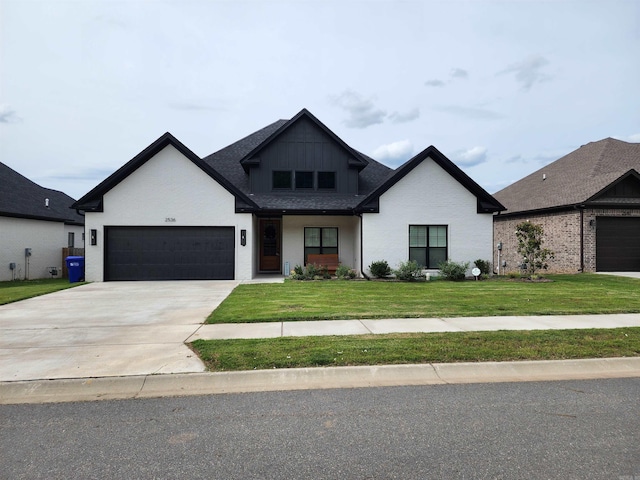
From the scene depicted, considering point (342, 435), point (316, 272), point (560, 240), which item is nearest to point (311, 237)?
point (316, 272)

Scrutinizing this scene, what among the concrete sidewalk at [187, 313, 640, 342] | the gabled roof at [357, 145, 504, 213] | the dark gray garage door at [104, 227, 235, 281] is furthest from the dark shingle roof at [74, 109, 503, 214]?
the concrete sidewalk at [187, 313, 640, 342]

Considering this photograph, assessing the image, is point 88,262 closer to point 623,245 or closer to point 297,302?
point 297,302

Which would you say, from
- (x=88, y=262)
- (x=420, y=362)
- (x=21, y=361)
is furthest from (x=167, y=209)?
(x=420, y=362)

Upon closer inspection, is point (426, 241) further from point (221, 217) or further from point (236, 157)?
point (236, 157)

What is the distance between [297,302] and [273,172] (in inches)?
436

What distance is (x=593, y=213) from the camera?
20188 mm

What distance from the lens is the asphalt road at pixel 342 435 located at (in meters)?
3.46

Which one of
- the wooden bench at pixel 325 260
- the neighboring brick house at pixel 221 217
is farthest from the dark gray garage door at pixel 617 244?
the wooden bench at pixel 325 260

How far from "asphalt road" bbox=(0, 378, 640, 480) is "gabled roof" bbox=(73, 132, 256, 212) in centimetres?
1388

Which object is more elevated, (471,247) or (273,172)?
(273,172)

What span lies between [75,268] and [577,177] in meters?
26.2

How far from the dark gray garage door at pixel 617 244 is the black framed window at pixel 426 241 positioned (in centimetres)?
832

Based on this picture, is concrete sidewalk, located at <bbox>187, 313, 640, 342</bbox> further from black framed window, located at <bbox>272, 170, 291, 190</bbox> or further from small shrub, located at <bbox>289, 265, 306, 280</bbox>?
black framed window, located at <bbox>272, 170, 291, 190</bbox>

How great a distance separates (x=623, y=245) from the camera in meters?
20.6
